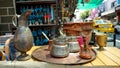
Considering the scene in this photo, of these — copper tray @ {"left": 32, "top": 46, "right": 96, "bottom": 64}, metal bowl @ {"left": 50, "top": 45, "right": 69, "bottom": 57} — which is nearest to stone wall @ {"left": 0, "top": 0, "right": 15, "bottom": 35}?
copper tray @ {"left": 32, "top": 46, "right": 96, "bottom": 64}

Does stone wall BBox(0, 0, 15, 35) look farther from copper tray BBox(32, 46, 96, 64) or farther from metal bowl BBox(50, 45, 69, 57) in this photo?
metal bowl BBox(50, 45, 69, 57)

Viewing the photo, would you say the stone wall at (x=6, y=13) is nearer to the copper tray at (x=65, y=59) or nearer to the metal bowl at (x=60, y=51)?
the copper tray at (x=65, y=59)

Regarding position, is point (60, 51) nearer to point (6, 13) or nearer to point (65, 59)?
point (65, 59)

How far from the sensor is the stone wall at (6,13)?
3.37 meters

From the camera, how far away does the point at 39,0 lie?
11.4ft

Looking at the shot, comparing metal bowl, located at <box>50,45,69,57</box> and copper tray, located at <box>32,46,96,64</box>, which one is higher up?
metal bowl, located at <box>50,45,69,57</box>

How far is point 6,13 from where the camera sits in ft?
11.1

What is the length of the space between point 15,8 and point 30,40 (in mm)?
2326

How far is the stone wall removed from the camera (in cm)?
337

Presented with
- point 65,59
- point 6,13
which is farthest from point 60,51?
point 6,13

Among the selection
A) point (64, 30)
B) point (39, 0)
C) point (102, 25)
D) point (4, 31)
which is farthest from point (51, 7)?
point (102, 25)

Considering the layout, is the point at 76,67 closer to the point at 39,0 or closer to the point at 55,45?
the point at 55,45

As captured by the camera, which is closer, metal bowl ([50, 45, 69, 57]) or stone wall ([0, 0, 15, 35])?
metal bowl ([50, 45, 69, 57])

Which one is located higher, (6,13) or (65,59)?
(6,13)
